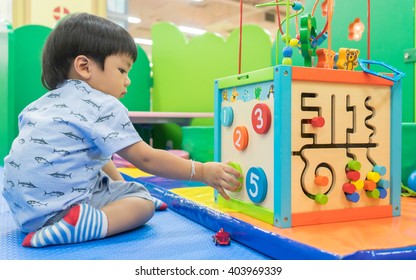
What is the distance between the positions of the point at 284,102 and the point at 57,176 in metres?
0.47

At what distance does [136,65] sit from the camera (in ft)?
9.77

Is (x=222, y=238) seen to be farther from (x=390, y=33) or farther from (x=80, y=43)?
(x=390, y=33)

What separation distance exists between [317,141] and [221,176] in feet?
0.73

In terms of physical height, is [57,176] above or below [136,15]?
below

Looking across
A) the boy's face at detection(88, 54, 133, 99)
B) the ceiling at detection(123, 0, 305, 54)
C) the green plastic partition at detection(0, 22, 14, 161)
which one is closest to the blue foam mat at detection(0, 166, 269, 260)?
the boy's face at detection(88, 54, 133, 99)

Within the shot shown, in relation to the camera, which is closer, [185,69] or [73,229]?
[73,229]

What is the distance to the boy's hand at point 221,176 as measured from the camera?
0.95m

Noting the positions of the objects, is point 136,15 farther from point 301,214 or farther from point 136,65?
point 301,214

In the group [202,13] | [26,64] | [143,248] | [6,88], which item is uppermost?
[202,13]

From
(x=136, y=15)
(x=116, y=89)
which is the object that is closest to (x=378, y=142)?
(x=116, y=89)

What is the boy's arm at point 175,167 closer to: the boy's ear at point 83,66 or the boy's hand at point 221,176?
the boy's hand at point 221,176

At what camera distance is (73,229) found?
850mm

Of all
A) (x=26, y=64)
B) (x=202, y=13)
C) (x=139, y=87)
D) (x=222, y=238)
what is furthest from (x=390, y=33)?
(x=202, y=13)
